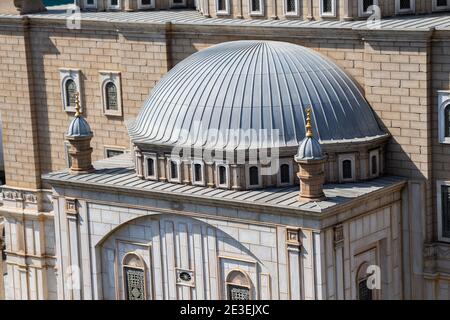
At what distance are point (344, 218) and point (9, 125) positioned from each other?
16.5 meters

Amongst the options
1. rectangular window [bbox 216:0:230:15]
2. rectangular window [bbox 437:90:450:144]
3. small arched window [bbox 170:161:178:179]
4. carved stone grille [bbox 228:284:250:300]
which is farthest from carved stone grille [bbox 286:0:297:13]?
carved stone grille [bbox 228:284:250:300]

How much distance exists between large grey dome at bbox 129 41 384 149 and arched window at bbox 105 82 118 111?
5026 millimetres

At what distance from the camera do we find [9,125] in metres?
51.2

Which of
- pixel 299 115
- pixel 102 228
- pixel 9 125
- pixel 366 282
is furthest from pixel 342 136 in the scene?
pixel 9 125

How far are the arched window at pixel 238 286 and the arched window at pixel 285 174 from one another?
2.88 metres

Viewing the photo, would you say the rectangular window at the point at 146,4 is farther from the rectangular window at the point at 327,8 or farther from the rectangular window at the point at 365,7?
the rectangular window at the point at 365,7

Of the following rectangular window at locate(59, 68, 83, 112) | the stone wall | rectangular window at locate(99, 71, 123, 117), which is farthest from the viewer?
the stone wall

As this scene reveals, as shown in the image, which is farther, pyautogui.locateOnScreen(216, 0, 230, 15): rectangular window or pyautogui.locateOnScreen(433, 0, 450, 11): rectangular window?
pyautogui.locateOnScreen(216, 0, 230, 15): rectangular window

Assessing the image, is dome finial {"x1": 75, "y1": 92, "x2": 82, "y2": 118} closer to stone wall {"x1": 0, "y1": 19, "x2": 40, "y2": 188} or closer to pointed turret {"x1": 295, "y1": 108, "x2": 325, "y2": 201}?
stone wall {"x1": 0, "y1": 19, "x2": 40, "y2": 188}

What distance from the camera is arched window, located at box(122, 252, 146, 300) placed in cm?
4231

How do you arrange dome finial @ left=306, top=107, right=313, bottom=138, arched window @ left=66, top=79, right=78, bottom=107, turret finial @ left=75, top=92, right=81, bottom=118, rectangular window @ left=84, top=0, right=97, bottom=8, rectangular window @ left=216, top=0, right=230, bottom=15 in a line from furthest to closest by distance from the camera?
rectangular window @ left=84, top=0, right=97, bottom=8
arched window @ left=66, top=79, right=78, bottom=107
rectangular window @ left=216, top=0, right=230, bottom=15
turret finial @ left=75, top=92, right=81, bottom=118
dome finial @ left=306, top=107, right=313, bottom=138

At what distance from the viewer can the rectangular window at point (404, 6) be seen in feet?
141

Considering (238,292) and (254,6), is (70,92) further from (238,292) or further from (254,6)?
(238,292)

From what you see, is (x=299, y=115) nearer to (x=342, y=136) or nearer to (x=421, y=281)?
(x=342, y=136)
